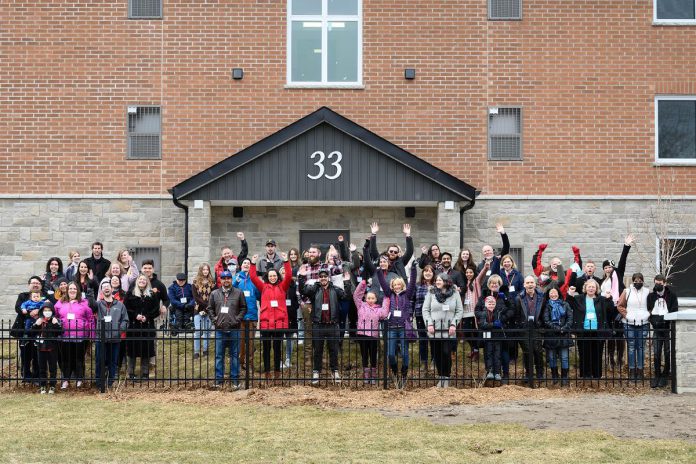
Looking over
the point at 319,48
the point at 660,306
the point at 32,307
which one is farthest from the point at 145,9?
the point at 660,306

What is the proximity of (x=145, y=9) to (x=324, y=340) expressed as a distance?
9.22 m

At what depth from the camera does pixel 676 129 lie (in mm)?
21094

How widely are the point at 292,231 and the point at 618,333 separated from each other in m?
7.50

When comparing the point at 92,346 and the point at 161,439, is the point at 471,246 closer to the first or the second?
the point at 92,346

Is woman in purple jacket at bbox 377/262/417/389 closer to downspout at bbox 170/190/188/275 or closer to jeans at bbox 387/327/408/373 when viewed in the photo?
jeans at bbox 387/327/408/373

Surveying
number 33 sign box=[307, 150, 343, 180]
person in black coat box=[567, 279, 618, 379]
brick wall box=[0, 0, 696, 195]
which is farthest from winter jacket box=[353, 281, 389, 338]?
brick wall box=[0, 0, 696, 195]

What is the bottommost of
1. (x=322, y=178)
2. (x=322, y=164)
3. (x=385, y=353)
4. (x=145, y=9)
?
(x=385, y=353)

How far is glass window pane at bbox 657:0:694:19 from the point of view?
21.1 meters

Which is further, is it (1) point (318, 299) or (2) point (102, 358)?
(1) point (318, 299)

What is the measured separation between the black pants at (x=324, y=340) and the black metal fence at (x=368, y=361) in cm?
2

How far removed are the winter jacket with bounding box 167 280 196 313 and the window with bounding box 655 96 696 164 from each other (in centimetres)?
1057

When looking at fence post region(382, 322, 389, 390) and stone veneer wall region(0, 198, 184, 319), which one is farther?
stone veneer wall region(0, 198, 184, 319)

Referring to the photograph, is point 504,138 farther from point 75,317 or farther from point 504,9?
point 75,317

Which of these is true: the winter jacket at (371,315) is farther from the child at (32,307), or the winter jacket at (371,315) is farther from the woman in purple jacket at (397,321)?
the child at (32,307)
